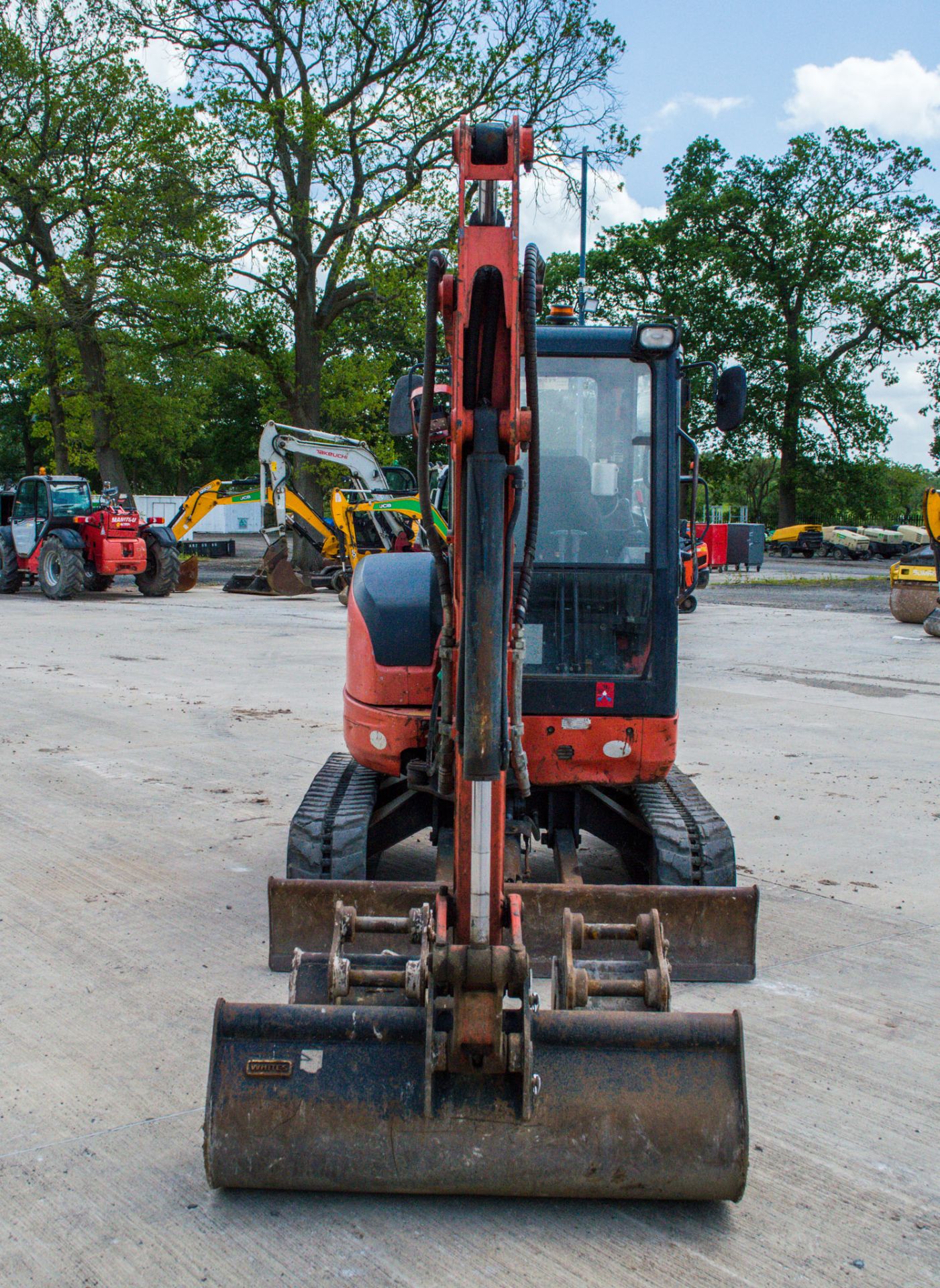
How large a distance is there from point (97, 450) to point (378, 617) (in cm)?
3269

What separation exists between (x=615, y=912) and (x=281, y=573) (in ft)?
63.4

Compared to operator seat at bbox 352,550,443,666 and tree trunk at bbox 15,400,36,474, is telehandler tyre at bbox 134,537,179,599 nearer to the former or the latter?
operator seat at bbox 352,550,443,666

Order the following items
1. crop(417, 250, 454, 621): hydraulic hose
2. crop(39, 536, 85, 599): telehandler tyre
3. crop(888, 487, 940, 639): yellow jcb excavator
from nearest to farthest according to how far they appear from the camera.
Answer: crop(417, 250, 454, 621): hydraulic hose < crop(888, 487, 940, 639): yellow jcb excavator < crop(39, 536, 85, 599): telehandler tyre

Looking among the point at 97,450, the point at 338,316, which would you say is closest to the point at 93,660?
the point at 338,316

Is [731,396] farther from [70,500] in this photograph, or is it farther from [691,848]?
[70,500]

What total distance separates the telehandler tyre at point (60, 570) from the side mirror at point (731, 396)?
59.9 ft

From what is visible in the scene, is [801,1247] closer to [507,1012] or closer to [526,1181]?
[526,1181]

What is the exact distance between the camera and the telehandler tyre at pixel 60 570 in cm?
2136

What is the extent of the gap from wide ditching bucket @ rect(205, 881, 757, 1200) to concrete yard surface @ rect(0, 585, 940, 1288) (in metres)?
0.12

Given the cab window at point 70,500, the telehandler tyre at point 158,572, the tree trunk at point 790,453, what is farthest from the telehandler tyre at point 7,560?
the tree trunk at point 790,453

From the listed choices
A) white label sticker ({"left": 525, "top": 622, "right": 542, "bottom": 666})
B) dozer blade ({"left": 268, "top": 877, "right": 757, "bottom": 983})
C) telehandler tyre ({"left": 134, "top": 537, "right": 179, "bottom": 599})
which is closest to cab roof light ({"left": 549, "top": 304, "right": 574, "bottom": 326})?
white label sticker ({"left": 525, "top": 622, "right": 542, "bottom": 666})

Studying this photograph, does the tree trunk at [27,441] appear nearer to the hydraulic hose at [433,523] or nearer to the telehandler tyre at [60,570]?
the telehandler tyre at [60,570]

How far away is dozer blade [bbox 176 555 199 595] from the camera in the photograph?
23.8 meters

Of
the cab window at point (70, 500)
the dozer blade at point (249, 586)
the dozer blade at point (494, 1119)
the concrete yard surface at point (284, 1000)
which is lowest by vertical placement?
the concrete yard surface at point (284, 1000)
